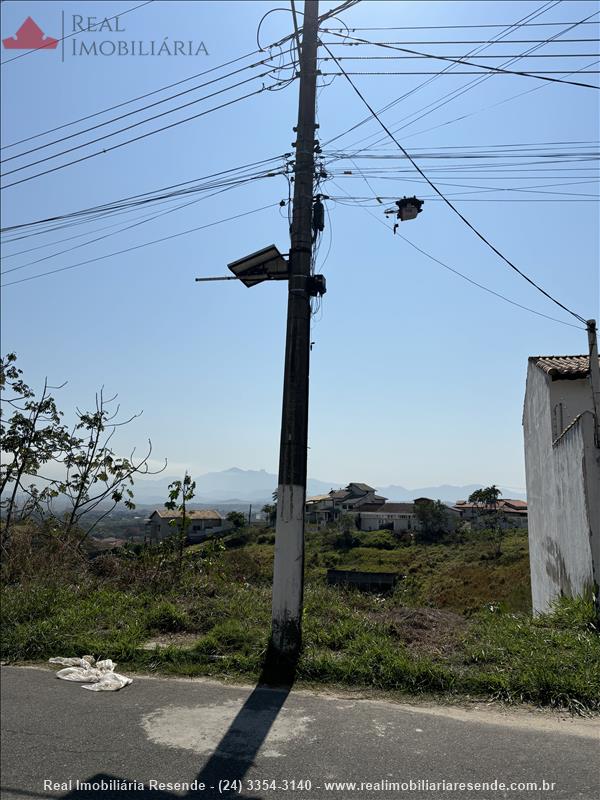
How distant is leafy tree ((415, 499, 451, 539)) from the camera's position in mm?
65500

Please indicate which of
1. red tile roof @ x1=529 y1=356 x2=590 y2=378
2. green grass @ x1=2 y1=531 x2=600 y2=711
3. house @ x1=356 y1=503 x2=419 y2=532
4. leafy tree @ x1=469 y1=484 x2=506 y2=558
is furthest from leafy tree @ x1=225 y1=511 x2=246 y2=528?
green grass @ x1=2 y1=531 x2=600 y2=711

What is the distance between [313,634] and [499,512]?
71.7 meters

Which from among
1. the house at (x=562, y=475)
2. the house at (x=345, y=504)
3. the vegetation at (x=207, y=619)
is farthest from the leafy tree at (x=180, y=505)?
the house at (x=345, y=504)

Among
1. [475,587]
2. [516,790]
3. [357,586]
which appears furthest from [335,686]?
[475,587]

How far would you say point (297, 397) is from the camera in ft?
18.4

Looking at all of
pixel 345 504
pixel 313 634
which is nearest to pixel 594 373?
pixel 313 634

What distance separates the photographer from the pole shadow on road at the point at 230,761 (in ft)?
10.2

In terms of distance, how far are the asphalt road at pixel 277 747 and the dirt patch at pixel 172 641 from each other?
39.9 inches

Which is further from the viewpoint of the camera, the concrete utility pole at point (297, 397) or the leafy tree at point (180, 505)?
the leafy tree at point (180, 505)

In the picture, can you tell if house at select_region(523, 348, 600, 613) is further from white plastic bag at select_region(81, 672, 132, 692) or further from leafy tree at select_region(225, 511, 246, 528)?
leafy tree at select_region(225, 511, 246, 528)

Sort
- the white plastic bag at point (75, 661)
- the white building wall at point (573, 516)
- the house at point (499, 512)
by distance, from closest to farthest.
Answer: the white plastic bag at point (75, 661) < the white building wall at point (573, 516) < the house at point (499, 512)

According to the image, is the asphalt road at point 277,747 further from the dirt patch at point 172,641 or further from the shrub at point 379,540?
the shrub at point 379,540

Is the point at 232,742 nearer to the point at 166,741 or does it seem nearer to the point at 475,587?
the point at 166,741

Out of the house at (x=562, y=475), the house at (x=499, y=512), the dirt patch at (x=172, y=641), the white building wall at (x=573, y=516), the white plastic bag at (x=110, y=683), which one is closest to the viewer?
the white plastic bag at (x=110, y=683)
